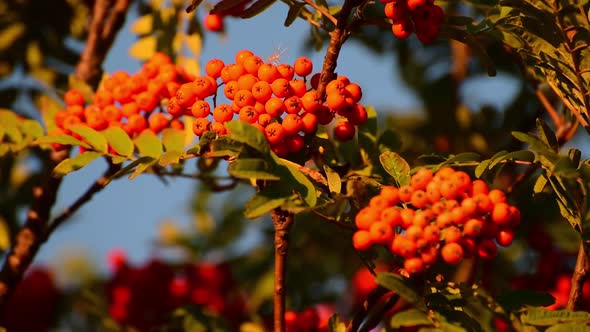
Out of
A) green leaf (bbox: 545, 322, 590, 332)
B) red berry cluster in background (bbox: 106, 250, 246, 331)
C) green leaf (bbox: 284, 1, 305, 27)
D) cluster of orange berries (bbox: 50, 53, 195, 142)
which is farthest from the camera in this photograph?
red berry cluster in background (bbox: 106, 250, 246, 331)

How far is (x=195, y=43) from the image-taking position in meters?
3.46

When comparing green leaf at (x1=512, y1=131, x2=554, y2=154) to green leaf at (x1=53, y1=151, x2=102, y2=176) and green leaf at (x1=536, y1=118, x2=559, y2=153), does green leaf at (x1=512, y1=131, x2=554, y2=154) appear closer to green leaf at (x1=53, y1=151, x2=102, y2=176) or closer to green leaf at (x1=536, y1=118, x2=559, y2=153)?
green leaf at (x1=536, y1=118, x2=559, y2=153)

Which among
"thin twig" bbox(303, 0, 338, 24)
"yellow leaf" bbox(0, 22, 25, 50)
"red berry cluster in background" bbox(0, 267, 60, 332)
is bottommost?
"red berry cluster in background" bbox(0, 267, 60, 332)

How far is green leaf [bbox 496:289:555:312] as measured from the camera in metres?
2.04

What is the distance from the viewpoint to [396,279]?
194 cm

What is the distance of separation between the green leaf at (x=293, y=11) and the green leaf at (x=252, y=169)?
57 cm

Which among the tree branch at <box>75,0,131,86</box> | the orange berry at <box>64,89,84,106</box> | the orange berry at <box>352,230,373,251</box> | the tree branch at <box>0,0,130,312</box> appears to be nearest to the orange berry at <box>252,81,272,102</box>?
the orange berry at <box>352,230,373,251</box>

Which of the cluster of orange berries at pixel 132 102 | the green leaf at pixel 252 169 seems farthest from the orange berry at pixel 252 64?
the cluster of orange berries at pixel 132 102

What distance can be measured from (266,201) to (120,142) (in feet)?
2.50

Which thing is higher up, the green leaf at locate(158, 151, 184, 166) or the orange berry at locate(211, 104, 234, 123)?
the orange berry at locate(211, 104, 234, 123)

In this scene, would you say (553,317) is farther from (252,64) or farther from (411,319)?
(252,64)

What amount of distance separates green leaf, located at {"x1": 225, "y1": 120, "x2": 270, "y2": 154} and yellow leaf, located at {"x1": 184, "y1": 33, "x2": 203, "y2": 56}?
1560mm

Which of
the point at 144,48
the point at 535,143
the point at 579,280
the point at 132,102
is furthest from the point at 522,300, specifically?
the point at 144,48

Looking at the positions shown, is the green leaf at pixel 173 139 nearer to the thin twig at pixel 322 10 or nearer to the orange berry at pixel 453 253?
the thin twig at pixel 322 10
